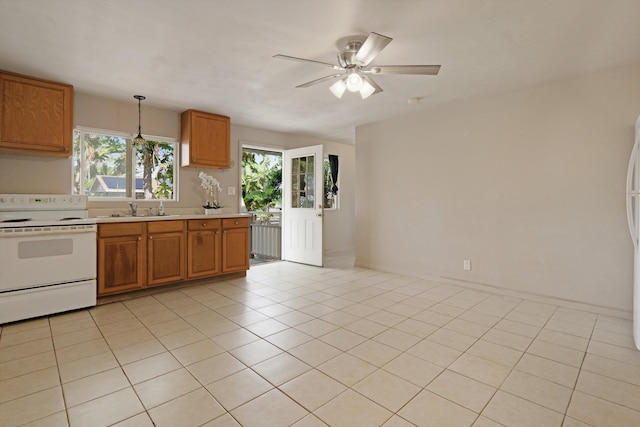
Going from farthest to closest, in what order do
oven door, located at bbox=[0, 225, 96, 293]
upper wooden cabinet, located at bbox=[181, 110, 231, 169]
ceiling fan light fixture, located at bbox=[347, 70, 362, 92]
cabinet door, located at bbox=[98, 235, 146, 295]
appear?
upper wooden cabinet, located at bbox=[181, 110, 231, 169] < cabinet door, located at bbox=[98, 235, 146, 295] < oven door, located at bbox=[0, 225, 96, 293] < ceiling fan light fixture, located at bbox=[347, 70, 362, 92]

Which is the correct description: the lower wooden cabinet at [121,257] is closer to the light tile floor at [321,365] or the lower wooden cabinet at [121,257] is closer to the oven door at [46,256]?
the oven door at [46,256]

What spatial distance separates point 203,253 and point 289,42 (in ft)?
9.31

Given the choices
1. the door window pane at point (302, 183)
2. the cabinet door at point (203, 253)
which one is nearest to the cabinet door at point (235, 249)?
the cabinet door at point (203, 253)

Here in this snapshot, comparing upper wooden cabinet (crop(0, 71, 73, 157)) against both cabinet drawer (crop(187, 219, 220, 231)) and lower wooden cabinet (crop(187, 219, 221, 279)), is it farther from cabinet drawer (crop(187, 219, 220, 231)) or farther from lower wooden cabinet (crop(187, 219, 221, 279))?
lower wooden cabinet (crop(187, 219, 221, 279))

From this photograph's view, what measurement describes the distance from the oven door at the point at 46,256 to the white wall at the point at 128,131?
2.53ft

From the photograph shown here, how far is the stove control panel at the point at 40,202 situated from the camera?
2965mm

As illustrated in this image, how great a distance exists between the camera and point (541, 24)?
229 cm

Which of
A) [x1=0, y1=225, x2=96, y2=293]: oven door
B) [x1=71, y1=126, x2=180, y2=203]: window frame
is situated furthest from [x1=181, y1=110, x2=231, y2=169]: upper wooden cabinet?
[x1=0, y1=225, x2=96, y2=293]: oven door

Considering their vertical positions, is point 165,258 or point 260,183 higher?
point 260,183

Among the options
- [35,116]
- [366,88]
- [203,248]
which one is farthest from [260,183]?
[366,88]

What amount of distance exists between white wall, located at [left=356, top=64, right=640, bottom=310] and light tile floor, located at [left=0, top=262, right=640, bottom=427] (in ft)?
1.59

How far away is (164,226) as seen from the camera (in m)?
3.89

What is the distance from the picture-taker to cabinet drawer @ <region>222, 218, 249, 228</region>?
4.46m

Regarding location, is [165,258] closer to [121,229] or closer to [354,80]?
[121,229]
